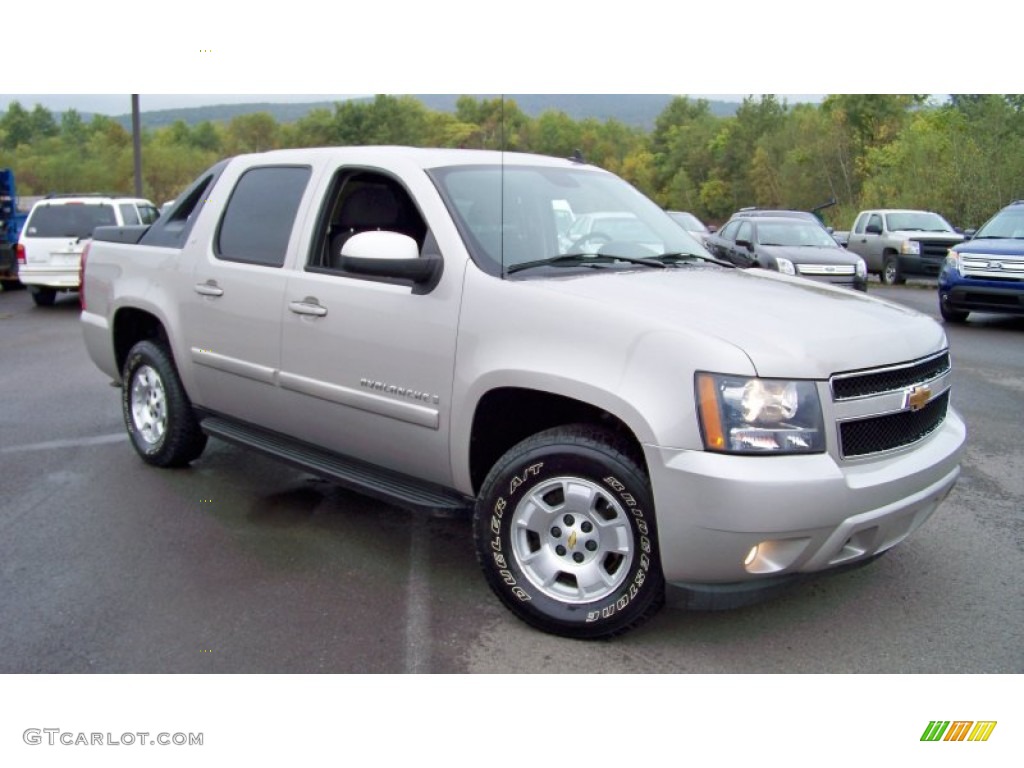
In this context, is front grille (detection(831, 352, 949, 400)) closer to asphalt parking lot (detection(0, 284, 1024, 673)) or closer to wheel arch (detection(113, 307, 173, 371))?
asphalt parking lot (detection(0, 284, 1024, 673))

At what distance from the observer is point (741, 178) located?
5.23m

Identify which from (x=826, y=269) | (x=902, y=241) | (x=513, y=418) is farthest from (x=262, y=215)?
(x=902, y=241)

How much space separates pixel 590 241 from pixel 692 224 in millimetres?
1197

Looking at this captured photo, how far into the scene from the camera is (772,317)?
339cm

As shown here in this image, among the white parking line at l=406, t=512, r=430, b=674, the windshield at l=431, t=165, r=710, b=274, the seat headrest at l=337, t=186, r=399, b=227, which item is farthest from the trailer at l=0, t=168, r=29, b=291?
the windshield at l=431, t=165, r=710, b=274

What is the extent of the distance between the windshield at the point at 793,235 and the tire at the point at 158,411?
10.0 metres

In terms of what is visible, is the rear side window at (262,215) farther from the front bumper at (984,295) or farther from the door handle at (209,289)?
the front bumper at (984,295)

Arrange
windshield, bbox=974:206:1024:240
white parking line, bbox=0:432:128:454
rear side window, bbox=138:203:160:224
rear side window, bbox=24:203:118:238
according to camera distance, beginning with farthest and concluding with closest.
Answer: rear side window, bbox=138:203:160:224 → rear side window, bbox=24:203:118:238 → windshield, bbox=974:206:1024:240 → white parking line, bbox=0:432:128:454

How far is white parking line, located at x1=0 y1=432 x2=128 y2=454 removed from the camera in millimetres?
6254

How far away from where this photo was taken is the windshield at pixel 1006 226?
12.9 meters

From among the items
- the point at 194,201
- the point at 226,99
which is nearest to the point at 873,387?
the point at 226,99

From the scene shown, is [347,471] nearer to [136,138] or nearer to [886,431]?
[886,431]

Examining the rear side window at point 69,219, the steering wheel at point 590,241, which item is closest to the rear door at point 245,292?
the steering wheel at point 590,241

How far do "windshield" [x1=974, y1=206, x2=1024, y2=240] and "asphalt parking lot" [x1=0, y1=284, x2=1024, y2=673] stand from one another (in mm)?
8333
